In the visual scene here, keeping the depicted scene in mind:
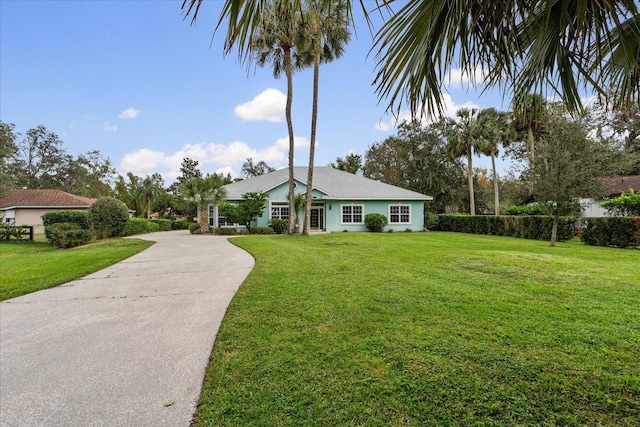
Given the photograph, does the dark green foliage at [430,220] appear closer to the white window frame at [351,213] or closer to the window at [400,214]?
the window at [400,214]

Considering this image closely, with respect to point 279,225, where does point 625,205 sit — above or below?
above

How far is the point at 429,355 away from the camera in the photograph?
9.27 feet

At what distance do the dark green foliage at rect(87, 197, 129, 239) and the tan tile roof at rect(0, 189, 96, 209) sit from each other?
1376 cm

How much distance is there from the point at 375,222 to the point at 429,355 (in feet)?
67.3

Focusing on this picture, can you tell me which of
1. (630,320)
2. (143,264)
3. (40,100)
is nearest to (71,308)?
(143,264)

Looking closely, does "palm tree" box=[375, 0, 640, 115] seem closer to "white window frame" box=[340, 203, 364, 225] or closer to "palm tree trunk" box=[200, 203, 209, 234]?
"palm tree trunk" box=[200, 203, 209, 234]

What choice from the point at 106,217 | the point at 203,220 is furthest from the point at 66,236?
the point at 203,220

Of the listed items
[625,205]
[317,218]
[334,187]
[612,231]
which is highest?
[334,187]

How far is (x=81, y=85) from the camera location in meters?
15.3

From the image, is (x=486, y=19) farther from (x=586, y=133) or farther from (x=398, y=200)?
(x=398, y=200)

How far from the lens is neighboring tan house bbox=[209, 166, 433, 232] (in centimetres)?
2300

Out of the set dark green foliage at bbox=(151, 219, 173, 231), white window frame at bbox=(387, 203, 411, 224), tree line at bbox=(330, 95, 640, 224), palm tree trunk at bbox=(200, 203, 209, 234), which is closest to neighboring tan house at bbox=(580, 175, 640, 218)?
tree line at bbox=(330, 95, 640, 224)

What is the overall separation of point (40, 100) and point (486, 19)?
21.9 metres

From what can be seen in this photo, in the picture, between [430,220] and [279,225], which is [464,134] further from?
[279,225]
